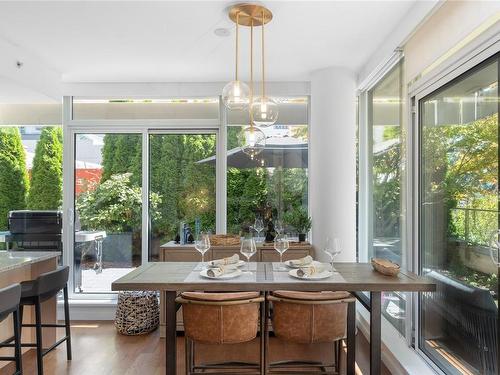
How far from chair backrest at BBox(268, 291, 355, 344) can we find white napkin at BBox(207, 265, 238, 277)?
1.23ft

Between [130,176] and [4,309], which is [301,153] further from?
[4,309]

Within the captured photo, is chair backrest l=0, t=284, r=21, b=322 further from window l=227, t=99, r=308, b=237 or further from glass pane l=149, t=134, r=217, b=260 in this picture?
window l=227, t=99, r=308, b=237

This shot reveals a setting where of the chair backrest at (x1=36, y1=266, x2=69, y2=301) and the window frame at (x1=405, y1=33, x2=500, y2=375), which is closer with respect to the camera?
the window frame at (x1=405, y1=33, x2=500, y2=375)

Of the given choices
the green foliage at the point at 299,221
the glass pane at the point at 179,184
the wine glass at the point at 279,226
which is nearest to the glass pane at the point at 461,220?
the green foliage at the point at 299,221

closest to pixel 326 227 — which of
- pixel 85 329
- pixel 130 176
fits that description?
pixel 130 176

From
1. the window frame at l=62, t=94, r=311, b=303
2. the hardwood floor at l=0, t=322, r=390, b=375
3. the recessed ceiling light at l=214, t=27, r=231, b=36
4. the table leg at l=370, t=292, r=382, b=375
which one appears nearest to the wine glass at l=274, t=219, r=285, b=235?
the window frame at l=62, t=94, r=311, b=303

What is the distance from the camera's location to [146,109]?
4.75m

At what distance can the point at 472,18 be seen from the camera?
2195 mm

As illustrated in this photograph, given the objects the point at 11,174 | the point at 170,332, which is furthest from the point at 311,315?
the point at 11,174

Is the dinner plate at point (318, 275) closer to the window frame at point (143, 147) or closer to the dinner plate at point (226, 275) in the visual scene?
the dinner plate at point (226, 275)

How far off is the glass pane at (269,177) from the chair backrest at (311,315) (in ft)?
7.42

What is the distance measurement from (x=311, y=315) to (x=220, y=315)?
559 mm

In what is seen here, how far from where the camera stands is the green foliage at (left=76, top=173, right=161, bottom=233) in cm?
478

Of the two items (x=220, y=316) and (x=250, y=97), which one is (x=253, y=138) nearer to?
(x=250, y=97)
